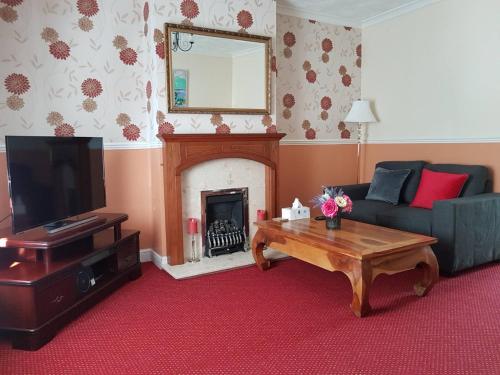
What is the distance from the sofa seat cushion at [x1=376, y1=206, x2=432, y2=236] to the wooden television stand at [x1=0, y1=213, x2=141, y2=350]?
7.37 ft

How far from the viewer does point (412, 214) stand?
3455 millimetres

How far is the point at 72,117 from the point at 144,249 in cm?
137

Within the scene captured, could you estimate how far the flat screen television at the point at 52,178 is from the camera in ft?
7.98

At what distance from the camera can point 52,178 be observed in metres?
2.68

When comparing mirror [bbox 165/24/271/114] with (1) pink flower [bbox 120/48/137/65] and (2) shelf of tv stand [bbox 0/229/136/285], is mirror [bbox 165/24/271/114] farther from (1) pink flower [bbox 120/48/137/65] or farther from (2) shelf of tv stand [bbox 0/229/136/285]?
(2) shelf of tv stand [bbox 0/229/136/285]

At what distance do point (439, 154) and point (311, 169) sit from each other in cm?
140

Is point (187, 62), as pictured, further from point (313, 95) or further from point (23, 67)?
point (313, 95)

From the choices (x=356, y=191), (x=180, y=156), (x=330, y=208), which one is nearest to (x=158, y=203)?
(x=180, y=156)

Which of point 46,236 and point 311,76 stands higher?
point 311,76

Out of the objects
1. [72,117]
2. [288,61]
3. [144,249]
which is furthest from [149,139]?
[288,61]

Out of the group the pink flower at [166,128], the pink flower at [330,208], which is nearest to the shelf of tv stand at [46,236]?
the pink flower at [166,128]

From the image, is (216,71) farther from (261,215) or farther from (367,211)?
(367,211)

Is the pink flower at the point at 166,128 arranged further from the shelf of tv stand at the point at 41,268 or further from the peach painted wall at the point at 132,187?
the shelf of tv stand at the point at 41,268

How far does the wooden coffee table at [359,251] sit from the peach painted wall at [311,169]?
1.48 meters
